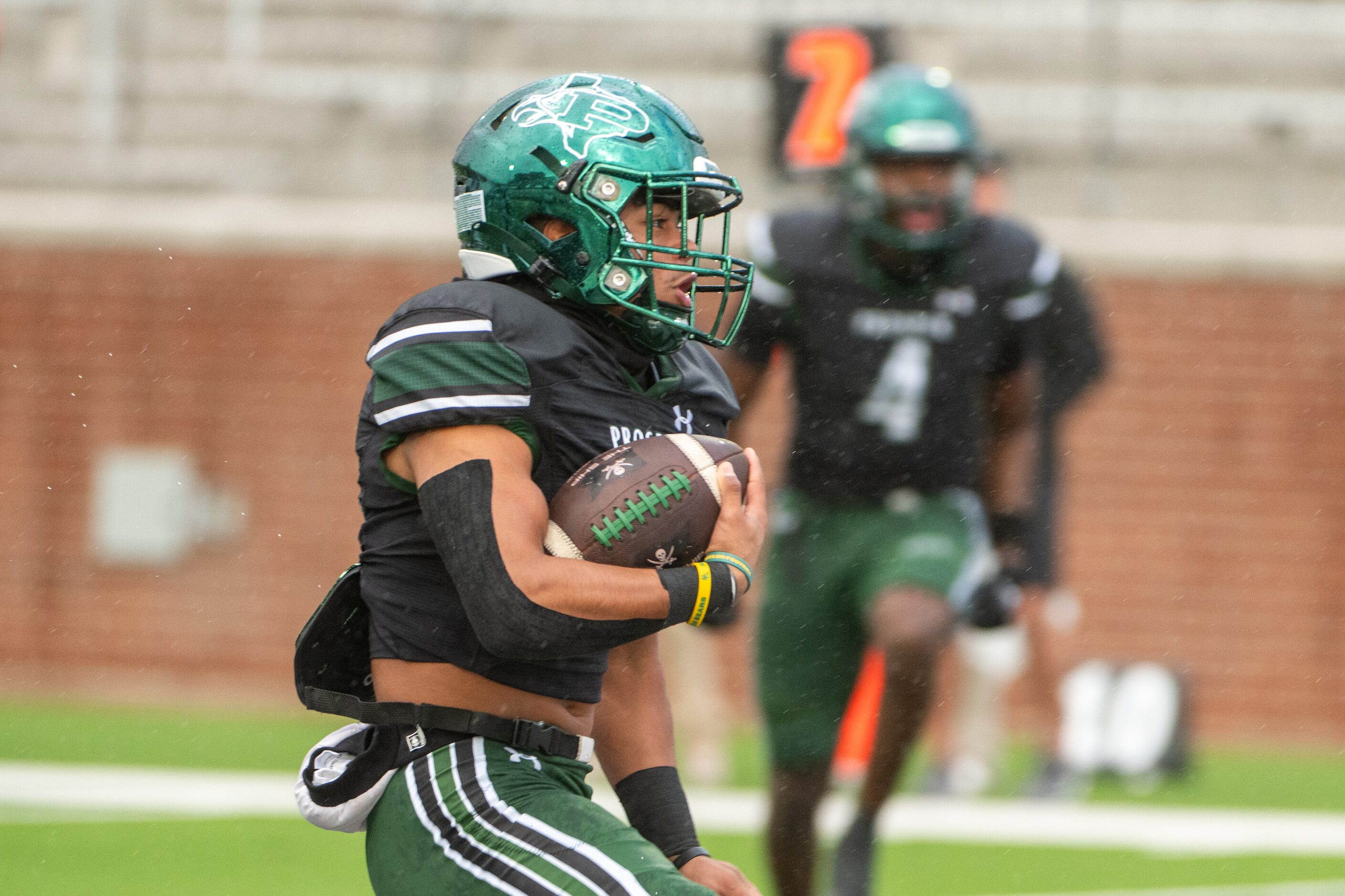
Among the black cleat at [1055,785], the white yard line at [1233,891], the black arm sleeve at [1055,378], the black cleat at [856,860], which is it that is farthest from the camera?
the black cleat at [1055,785]

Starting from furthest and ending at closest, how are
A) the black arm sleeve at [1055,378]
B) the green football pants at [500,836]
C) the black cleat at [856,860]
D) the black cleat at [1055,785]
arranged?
the black cleat at [1055,785], the black arm sleeve at [1055,378], the black cleat at [856,860], the green football pants at [500,836]

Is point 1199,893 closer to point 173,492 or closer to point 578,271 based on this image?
point 578,271

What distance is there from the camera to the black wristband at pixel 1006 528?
15.8 feet

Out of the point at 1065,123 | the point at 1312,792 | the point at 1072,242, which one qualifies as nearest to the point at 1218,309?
the point at 1072,242

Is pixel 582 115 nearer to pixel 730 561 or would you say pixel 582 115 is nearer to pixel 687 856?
pixel 730 561

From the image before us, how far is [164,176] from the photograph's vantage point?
10984 millimetres

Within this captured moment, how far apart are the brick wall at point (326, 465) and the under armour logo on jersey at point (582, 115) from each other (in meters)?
7.03

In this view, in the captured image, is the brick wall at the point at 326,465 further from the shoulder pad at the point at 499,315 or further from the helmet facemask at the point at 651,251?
the shoulder pad at the point at 499,315

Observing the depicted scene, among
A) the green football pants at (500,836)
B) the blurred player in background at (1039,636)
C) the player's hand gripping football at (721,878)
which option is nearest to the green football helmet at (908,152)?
the blurred player in background at (1039,636)

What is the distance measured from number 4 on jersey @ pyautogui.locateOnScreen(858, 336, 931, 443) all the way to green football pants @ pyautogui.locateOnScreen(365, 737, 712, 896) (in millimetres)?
2341

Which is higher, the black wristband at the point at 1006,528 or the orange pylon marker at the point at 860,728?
the black wristband at the point at 1006,528

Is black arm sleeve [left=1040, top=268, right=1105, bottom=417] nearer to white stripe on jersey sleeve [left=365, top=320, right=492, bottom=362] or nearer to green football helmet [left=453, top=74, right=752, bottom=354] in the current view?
green football helmet [left=453, top=74, right=752, bottom=354]

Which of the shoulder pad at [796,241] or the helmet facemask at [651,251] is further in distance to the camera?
the shoulder pad at [796,241]

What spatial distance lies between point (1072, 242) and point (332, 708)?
784 centimetres
